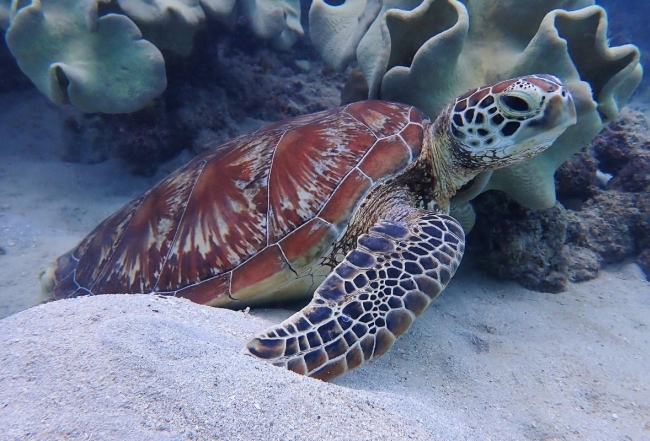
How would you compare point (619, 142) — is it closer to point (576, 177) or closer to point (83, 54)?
point (576, 177)

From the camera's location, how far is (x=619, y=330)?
8.29 ft

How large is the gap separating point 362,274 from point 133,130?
385cm

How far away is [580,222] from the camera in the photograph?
11.1 feet

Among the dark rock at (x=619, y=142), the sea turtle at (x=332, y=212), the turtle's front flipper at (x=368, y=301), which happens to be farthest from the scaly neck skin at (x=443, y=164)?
the dark rock at (x=619, y=142)

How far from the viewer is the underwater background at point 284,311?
1100mm

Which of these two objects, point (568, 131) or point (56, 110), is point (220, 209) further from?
point (56, 110)

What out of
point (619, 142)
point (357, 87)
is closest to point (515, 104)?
point (357, 87)

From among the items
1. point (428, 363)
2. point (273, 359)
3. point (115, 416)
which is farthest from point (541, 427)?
point (115, 416)

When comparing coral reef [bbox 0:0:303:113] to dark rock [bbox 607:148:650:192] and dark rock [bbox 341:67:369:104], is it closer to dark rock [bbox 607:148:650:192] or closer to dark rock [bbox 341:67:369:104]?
dark rock [bbox 341:67:369:104]

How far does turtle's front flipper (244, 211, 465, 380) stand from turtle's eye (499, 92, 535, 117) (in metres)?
0.71

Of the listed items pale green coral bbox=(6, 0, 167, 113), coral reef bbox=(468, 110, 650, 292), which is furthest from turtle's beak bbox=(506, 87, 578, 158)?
pale green coral bbox=(6, 0, 167, 113)

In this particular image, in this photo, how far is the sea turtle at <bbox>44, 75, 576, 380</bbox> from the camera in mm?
1814

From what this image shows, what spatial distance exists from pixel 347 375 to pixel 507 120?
1.60 meters

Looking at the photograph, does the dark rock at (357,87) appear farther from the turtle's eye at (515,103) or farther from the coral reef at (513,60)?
the turtle's eye at (515,103)
